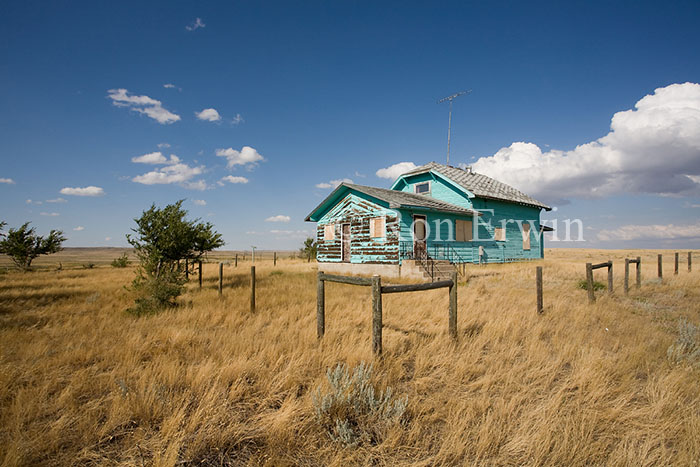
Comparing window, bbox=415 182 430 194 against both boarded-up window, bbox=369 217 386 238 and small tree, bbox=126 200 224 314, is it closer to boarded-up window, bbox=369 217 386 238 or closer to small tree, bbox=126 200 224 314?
boarded-up window, bbox=369 217 386 238

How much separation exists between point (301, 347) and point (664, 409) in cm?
436

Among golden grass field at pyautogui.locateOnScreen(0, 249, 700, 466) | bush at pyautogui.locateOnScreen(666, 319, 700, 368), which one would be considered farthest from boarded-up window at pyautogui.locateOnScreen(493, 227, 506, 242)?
bush at pyautogui.locateOnScreen(666, 319, 700, 368)

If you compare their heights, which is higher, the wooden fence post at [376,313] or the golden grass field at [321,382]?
the wooden fence post at [376,313]

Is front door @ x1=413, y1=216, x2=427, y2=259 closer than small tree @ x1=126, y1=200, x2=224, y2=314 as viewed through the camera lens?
No

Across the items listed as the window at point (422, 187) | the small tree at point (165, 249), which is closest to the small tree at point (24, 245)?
the small tree at point (165, 249)

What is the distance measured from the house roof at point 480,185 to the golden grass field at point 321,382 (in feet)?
46.3

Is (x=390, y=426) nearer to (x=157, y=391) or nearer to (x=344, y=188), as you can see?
(x=157, y=391)

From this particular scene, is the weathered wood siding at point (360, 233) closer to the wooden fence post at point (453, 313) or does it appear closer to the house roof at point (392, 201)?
the house roof at point (392, 201)

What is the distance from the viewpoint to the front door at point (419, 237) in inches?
669

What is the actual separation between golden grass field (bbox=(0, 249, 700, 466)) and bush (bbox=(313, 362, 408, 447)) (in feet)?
0.31

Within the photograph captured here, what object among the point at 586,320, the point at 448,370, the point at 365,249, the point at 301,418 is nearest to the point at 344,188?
the point at 365,249

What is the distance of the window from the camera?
22.8 meters

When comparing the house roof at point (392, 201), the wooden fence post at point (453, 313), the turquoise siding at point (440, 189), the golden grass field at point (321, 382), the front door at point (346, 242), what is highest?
the turquoise siding at point (440, 189)

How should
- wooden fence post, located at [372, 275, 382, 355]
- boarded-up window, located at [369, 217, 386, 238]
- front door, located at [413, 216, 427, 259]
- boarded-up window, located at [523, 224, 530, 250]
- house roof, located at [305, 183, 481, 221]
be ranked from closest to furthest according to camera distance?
1. wooden fence post, located at [372, 275, 382, 355]
2. house roof, located at [305, 183, 481, 221]
3. boarded-up window, located at [369, 217, 386, 238]
4. front door, located at [413, 216, 427, 259]
5. boarded-up window, located at [523, 224, 530, 250]
